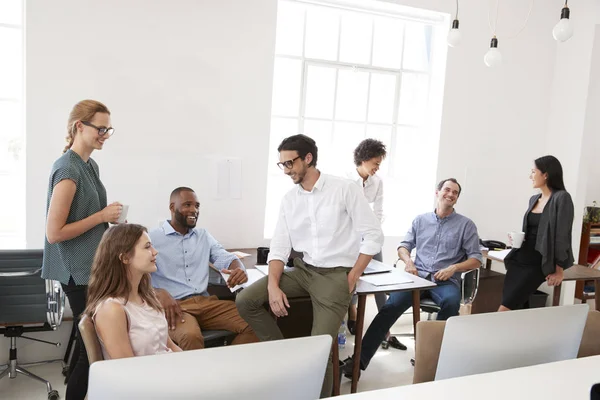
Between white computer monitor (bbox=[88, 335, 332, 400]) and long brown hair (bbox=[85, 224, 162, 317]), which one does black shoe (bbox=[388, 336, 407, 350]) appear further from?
white computer monitor (bbox=[88, 335, 332, 400])

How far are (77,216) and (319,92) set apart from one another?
2963 millimetres

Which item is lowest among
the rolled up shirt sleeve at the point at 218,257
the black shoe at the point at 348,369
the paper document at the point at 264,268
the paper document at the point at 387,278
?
the black shoe at the point at 348,369

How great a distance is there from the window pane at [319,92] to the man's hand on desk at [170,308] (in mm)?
2557

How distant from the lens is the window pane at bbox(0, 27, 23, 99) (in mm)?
3697

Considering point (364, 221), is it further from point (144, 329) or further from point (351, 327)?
point (351, 327)

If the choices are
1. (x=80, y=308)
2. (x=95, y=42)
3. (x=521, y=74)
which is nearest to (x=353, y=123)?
(x=521, y=74)

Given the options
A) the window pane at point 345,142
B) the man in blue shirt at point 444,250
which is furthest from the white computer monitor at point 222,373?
the window pane at point 345,142

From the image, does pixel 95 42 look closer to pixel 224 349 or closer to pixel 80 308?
pixel 80 308

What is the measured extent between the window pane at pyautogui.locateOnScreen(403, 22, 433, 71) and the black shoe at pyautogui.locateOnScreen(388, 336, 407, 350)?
274 centimetres

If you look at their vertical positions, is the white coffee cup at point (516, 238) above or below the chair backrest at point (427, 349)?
above

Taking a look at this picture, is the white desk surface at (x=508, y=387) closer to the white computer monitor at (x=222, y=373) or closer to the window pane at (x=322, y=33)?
the white computer monitor at (x=222, y=373)

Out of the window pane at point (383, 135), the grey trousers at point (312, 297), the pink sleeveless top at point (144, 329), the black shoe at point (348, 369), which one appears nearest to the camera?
the pink sleeveless top at point (144, 329)

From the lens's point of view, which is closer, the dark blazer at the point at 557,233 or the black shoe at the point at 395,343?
the dark blazer at the point at 557,233

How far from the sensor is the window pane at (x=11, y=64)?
12.1 ft
